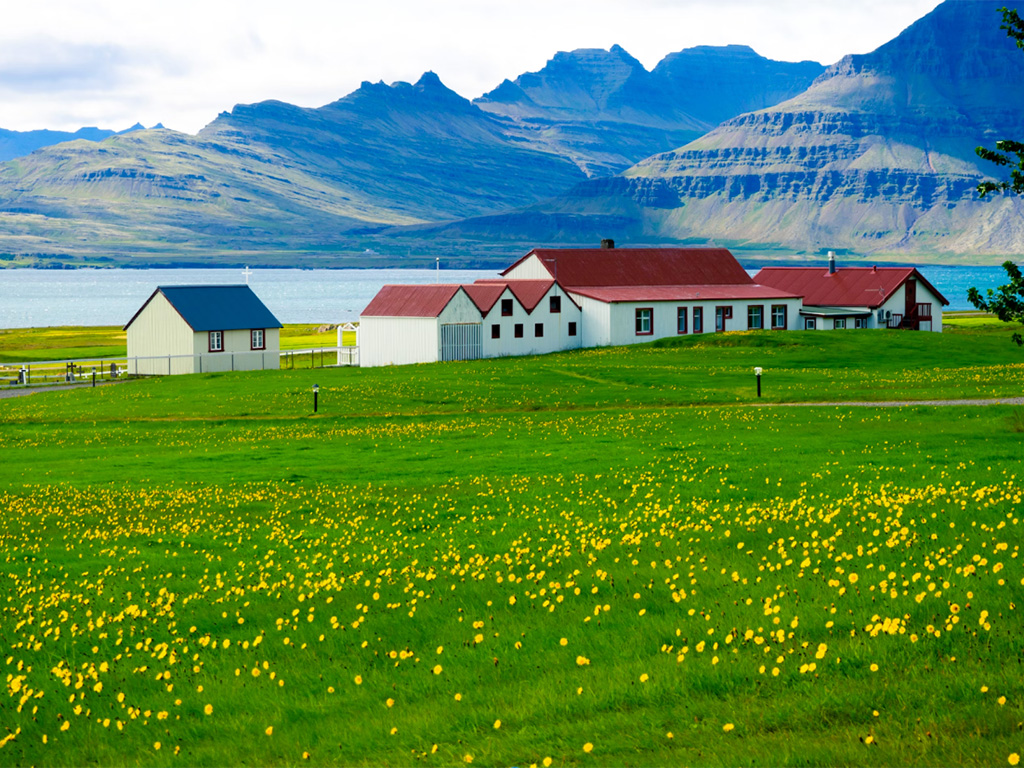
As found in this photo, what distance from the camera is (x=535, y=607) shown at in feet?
47.0

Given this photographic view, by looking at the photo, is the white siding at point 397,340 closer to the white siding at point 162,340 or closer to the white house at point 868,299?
the white siding at point 162,340

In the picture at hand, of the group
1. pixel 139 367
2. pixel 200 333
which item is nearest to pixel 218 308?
pixel 200 333

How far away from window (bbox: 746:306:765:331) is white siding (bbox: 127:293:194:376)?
4837 cm

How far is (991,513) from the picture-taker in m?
16.8

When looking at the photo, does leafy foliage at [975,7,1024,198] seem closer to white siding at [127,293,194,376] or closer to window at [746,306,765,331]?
white siding at [127,293,194,376]

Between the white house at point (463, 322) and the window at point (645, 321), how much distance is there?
19.6ft

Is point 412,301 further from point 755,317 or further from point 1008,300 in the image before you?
point 1008,300

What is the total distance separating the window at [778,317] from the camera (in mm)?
101375

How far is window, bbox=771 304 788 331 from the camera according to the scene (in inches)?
3991

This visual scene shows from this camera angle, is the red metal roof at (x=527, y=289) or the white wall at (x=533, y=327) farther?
the red metal roof at (x=527, y=289)

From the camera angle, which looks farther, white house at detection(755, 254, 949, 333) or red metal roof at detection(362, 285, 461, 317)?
white house at detection(755, 254, 949, 333)

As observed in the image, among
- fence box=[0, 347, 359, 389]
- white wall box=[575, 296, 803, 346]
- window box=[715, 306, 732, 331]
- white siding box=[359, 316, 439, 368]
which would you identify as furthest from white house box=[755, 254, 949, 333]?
fence box=[0, 347, 359, 389]

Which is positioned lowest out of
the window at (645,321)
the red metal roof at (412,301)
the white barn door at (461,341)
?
the white barn door at (461,341)

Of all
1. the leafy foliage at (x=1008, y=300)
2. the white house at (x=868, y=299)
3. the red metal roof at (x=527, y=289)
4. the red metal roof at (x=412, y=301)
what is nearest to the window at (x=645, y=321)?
the red metal roof at (x=527, y=289)
